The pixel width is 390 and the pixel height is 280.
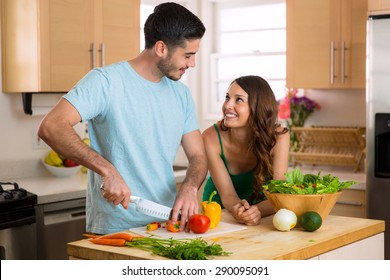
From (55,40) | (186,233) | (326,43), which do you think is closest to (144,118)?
(186,233)

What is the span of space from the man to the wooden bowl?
34 cm

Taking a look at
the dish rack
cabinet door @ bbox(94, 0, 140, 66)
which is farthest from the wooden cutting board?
the dish rack

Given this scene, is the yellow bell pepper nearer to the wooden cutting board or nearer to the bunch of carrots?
the wooden cutting board

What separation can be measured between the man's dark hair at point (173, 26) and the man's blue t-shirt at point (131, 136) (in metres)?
0.19

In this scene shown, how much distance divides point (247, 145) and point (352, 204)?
1493 millimetres

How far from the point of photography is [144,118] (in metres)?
2.82

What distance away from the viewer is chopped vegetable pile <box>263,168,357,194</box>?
266cm

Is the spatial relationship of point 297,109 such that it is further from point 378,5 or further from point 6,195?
point 6,195

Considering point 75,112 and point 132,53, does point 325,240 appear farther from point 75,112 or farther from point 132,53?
point 132,53

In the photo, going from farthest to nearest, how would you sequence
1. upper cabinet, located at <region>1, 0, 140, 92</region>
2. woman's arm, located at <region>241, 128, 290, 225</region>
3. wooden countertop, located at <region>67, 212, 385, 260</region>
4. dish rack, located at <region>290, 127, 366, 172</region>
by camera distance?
dish rack, located at <region>290, 127, 366, 172</region>
upper cabinet, located at <region>1, 0, 140, 92</region>
woman's arm, located at <region>241, 128, 290, 225</region>
wooden countertop, located at <region>67, 212, 385, 260</region>

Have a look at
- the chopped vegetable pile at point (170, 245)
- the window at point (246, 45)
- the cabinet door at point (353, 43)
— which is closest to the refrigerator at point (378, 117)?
the cabinet door at point (353, 43)

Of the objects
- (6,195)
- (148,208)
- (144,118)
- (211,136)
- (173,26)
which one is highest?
(173,26)

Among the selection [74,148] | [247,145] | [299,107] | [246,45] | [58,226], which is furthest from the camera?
[246,45]

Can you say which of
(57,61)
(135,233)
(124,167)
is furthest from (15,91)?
(135,233)
